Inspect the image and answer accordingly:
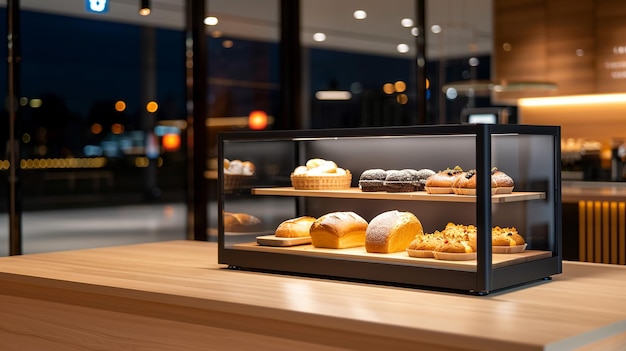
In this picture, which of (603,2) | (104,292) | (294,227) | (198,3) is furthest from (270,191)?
(603,2)

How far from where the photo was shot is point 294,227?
325cm

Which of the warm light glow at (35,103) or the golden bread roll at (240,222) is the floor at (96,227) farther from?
the golden bread roll at (240,222)

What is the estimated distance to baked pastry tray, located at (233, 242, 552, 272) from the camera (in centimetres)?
270

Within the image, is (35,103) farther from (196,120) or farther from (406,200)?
(406,200)

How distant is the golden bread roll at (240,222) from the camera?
335cm

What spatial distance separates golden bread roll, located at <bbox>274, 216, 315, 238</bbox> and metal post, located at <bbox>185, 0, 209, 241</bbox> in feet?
10.2

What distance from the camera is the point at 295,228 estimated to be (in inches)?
128

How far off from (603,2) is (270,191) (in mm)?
5402

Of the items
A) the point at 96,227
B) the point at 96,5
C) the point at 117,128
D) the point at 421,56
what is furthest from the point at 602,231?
the point at 96,227

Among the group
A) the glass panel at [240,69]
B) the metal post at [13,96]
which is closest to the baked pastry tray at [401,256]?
the metal post at [13,96]

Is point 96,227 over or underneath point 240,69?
underneath

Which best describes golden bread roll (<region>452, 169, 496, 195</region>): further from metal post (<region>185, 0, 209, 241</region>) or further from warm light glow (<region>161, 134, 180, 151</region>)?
warm light glow (<region>161, 134, 180, 151</region>)

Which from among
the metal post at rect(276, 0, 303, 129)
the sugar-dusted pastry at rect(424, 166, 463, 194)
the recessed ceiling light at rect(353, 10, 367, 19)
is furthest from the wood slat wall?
the sugar-dusted pastry at rect(424, 166, 463, 194)

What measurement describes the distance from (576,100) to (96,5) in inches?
183
